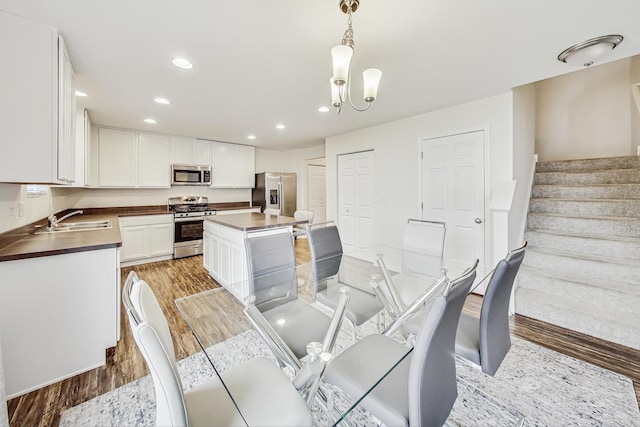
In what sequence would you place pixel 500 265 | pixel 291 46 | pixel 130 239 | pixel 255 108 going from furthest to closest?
pixel 130 239, pixel 255 108, pixel 291 46, pixel 500 265

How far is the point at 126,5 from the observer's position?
1.54 m

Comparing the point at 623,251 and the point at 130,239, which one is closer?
the point at 623,251

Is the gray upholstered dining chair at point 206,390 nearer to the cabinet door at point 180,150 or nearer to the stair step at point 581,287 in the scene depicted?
the stair step at point 581,287

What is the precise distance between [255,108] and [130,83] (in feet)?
4.31

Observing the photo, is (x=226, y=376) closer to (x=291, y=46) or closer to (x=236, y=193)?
(x=291, y=46)

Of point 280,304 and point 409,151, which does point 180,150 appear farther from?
point 280,304

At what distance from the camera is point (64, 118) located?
1852 mm

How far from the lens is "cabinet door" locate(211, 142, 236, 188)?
5488 millimetres

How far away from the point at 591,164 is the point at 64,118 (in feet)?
19.7

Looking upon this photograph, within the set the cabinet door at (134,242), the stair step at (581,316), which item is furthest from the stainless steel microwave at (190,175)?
the stair step at (581,316)

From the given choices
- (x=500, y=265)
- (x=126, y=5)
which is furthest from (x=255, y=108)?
(x=500, y=265)

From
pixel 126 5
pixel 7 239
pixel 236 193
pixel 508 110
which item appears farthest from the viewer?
pixel 236 193

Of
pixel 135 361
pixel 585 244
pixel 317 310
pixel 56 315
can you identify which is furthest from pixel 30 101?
pixel 585 244

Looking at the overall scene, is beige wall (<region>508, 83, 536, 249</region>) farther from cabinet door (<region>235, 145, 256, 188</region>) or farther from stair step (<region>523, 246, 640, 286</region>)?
cabinet door (<region>235, 145, 256, 188</region>)
